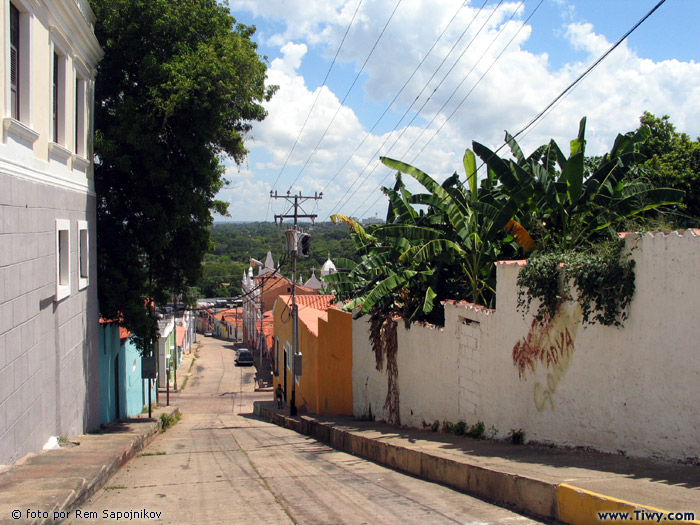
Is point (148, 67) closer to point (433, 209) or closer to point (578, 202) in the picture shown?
point (433, 209)

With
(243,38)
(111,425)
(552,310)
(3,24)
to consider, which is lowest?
(111,425)

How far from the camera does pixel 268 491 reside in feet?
A: 25.8

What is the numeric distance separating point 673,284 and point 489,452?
11.8 feet

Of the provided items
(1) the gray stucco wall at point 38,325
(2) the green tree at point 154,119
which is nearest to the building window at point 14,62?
(1) the gray stucco wall at point 38,325

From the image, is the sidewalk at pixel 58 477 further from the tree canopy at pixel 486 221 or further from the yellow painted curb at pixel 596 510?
the tree canopy at pixel 486 221

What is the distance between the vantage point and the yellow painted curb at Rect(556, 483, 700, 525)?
15.7 ft

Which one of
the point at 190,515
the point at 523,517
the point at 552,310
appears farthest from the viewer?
the point at 552,310

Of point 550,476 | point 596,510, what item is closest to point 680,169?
point 550,476

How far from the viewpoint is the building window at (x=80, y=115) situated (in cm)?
1246

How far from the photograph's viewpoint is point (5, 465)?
291 inches

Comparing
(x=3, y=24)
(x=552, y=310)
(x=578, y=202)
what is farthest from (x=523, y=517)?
(x=3, y=24)

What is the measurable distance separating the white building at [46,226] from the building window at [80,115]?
21 mm

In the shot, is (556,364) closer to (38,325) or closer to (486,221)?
(486,221)

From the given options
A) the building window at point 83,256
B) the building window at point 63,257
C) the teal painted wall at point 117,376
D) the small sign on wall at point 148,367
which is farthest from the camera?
the small sign on wall at point 148,367
